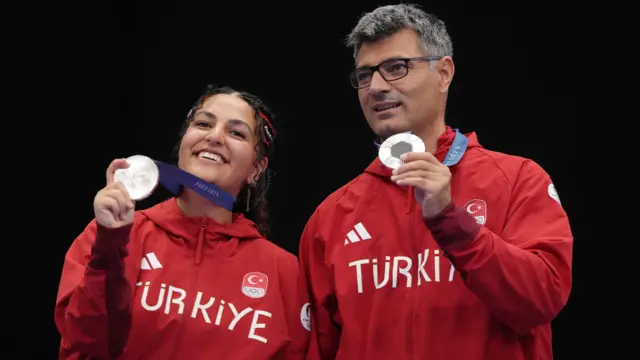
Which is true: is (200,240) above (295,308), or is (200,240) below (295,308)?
above

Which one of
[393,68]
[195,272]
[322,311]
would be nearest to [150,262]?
[195,272]

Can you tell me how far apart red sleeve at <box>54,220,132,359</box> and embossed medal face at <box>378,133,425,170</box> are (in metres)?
0.66

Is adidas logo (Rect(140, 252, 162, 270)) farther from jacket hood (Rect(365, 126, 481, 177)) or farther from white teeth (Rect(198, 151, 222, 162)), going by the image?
jacket hood (Rect(365, 126, 481, 177))

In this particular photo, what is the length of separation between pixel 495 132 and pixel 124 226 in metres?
2.20

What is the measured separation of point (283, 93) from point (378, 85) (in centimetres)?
172

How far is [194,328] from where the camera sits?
2305mm

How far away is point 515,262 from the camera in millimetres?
1984

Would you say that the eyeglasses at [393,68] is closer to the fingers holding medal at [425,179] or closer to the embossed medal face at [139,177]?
the fingers holding medal at [425,179]

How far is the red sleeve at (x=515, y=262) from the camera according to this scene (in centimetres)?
195

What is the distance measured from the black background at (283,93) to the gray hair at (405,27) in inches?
48.6

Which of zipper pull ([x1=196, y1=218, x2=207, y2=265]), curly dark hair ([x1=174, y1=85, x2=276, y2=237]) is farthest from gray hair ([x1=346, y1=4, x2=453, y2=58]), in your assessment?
zipper pull ([x1=196, y1=218, x2=207, y2=265])

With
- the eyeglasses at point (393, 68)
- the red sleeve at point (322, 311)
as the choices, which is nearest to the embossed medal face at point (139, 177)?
the red sleeve at point (322, 311)

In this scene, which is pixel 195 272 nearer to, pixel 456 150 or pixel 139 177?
pixel 139 177

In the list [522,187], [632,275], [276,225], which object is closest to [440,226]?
[522,187]
